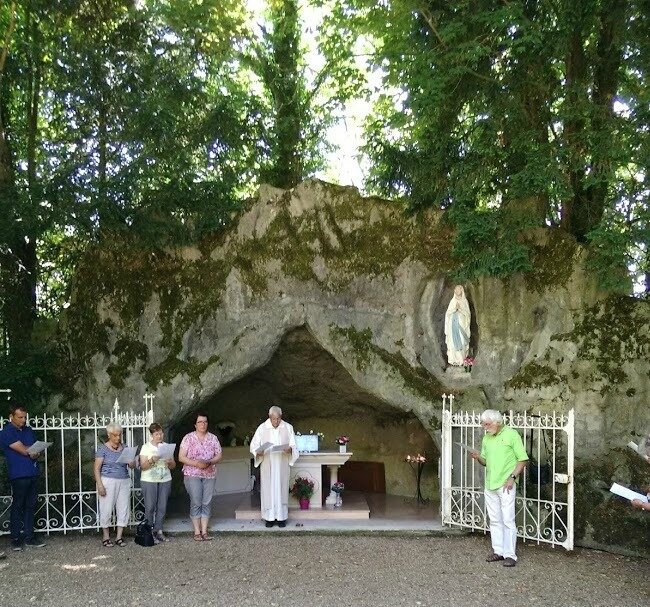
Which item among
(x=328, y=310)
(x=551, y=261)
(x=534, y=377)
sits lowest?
(x=534, y=377)

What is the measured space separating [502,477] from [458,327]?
284cm

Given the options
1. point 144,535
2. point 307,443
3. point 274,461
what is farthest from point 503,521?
point 144,535

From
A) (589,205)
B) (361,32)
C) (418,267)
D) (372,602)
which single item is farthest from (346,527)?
(361,32)

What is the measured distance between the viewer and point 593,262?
8.20m

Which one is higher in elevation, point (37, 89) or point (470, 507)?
point (37, 89)

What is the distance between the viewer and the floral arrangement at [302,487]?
9.77 meters

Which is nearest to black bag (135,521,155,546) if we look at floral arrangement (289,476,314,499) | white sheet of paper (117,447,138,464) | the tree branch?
white sheet of paper (117,447,138,464)

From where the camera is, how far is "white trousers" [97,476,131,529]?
776 centimetres

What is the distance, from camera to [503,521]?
699cm

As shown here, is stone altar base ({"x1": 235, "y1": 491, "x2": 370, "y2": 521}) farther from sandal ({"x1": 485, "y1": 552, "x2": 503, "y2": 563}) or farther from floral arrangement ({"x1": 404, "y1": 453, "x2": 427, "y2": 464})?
sandal ({"x1": 485, "y1": 552, "x2": 503, "y2": 563})

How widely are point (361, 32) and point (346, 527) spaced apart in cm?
797

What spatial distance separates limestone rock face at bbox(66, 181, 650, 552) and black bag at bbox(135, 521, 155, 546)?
190 centimetres

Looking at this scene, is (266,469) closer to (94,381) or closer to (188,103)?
(94,381)

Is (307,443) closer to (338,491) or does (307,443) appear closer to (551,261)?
(338,491)
